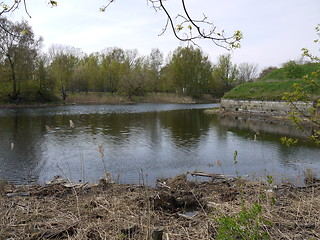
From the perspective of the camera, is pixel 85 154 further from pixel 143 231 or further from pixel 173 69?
pixel 173 69

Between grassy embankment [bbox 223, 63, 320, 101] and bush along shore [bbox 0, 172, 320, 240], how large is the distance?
865 inches

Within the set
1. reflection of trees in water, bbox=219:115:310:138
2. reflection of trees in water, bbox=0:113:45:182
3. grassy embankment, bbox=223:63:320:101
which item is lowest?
reflection of trees in water, bbox=0:113:45:182

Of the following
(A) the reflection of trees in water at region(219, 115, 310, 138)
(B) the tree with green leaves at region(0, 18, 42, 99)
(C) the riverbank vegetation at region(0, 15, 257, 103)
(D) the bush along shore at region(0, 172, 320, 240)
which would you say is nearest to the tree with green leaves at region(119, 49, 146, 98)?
(C) the riverbank vegetation at region(0, 15, 257, 103)

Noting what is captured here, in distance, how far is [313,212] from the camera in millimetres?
4285

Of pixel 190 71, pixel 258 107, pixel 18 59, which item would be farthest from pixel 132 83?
pixel 258 107

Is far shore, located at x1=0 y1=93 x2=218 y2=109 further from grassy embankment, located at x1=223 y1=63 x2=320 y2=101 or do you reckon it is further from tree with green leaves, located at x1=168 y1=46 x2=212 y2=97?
grassy embankment, located at x1=223 y1=63 x2=320 y2=101

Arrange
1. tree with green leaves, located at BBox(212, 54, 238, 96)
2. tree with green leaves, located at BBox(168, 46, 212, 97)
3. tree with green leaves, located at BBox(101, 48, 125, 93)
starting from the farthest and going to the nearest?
1. tree with green leaves, located at BBox(212, 54, 238, 96)
2. tree with green leaves, located at BBox(101, 48, 125, 93)
3. tree with green leaves, located at BBox(168, 46, 212, 97)

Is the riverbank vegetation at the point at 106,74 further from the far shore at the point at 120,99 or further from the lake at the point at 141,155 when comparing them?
the lake at the point at 141,155

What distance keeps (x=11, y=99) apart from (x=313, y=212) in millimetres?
38871

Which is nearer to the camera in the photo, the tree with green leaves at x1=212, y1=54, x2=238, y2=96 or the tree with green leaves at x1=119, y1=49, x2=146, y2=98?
the tree with green leaves at x1=119, y1=49, x2=146, y2=98

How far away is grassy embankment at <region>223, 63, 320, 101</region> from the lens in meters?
26.4

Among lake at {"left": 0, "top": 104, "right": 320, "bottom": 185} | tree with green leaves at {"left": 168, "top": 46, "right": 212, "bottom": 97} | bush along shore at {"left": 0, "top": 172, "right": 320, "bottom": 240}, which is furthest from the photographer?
tree with green leaves at {"left": 168, "top": 46, "right": 212, "bottom": 97}

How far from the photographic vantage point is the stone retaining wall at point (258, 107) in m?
25.3

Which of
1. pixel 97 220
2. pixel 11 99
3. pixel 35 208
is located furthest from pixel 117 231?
pixel 11 99
